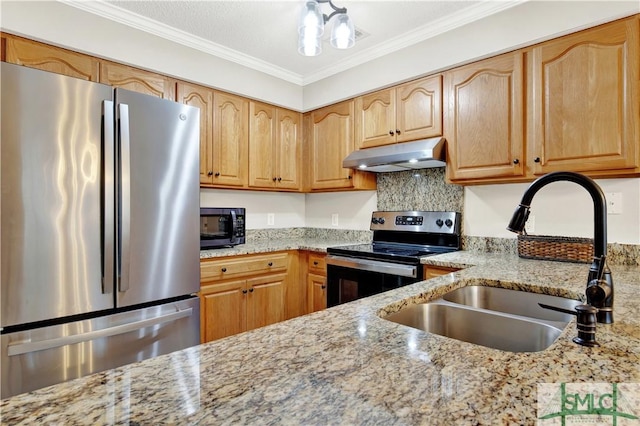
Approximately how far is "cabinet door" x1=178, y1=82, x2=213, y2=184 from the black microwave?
27 cm

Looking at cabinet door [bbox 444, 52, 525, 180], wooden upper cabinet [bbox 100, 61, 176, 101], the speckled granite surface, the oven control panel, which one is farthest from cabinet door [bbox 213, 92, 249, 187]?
the speckled granite surface

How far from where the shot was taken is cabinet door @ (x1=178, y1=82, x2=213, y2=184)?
→ 259 cm

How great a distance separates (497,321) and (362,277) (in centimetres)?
133

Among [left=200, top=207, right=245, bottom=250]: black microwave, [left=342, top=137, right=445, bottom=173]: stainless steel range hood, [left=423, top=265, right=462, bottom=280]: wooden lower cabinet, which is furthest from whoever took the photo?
[left=200, top=207, right=245, bottom=250]: black microwave

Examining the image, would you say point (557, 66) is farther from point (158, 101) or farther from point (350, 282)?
point (158, 101)

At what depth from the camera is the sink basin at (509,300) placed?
1247mm

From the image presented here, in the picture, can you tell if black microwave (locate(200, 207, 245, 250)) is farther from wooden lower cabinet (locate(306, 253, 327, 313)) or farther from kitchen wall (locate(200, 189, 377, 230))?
wooden lower cabinet (locate(306, 253, 327, 313))

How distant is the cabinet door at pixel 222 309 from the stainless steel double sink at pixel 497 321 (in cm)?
162

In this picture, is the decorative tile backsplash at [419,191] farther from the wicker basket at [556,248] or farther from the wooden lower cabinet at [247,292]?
the wooden lower cabinet at [247,292]

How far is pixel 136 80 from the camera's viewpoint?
2.32 m

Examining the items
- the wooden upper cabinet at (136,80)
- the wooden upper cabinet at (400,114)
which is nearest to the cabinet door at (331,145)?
the wooden upper cabinet at (400,114)

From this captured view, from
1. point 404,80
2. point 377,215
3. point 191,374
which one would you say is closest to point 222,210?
point 377,215

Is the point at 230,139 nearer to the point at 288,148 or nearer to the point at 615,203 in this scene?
the point at 288,148

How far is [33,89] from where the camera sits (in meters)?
1.49
